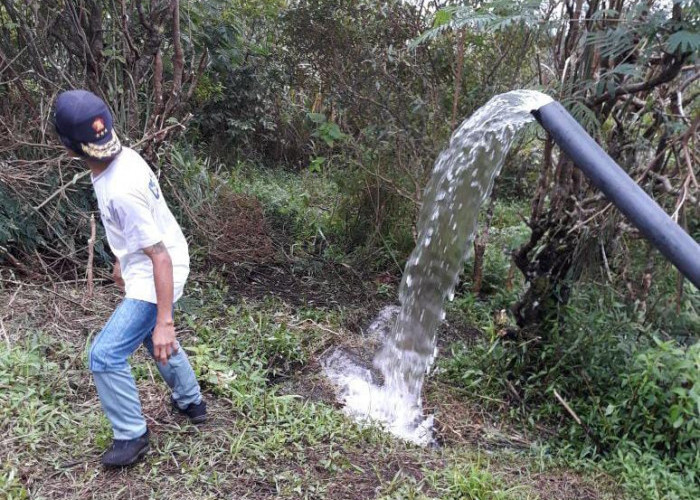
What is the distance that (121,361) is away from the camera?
2.33m

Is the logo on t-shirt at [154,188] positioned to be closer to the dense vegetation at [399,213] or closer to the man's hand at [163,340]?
the man's hand at [163,340]

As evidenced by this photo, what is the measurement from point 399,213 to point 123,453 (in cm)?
327

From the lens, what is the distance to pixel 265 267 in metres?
4.86

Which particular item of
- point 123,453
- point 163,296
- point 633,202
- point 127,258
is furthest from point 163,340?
point 633,202

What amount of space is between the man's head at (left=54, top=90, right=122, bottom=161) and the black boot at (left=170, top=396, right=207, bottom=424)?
4.24ft

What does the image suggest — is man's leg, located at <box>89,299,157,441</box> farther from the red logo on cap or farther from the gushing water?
the gushing water

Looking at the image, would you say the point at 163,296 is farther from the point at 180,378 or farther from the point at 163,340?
the point at 180,378

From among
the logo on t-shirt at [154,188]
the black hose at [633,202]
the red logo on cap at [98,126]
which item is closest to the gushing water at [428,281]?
the black hose at [633,202]

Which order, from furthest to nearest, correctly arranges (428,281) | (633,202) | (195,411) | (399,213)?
1. (399,213)
2. (428,281)
3. (195,411)
4. (633,202)

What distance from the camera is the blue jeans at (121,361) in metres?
2.29

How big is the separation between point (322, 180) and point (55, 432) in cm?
384

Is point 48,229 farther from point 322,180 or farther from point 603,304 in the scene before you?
point 603,304

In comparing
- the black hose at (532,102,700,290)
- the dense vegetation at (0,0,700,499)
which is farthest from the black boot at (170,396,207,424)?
the black hose at (532,102,700,290)

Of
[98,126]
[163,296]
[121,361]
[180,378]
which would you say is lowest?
[180,378]
